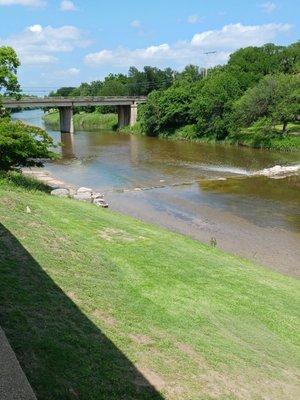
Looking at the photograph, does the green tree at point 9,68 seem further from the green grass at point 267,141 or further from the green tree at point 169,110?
the green tree at point 169,110

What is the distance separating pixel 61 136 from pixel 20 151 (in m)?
55.8

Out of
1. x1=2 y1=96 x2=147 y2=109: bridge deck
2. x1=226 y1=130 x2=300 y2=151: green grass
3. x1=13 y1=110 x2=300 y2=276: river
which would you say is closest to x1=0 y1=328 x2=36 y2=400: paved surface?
x1=13 y1=110 x2=300 y2=276: river

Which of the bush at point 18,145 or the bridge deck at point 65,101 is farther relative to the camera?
the bridge deck at point 65,101

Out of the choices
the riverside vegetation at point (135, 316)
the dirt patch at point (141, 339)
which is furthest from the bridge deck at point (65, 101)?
the dirt patch at point (141, 339)

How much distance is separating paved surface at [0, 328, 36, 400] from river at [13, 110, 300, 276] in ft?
48.3

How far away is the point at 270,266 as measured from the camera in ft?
59.9

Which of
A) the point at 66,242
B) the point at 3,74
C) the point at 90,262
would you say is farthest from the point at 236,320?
the point at 3,74

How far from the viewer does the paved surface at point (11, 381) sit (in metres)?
4.15

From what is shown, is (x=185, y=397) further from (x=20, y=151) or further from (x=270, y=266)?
(x=20, y=151)

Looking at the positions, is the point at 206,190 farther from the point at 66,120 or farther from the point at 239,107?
the point at 66,120

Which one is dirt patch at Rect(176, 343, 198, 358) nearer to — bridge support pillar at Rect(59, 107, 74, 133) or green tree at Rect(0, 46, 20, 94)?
green tree at Rect(0, 46, 20, 94)

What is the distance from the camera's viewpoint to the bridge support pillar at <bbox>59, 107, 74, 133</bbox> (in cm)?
8050

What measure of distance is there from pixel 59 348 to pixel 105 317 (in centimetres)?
168

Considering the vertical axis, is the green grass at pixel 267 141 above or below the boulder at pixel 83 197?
above
